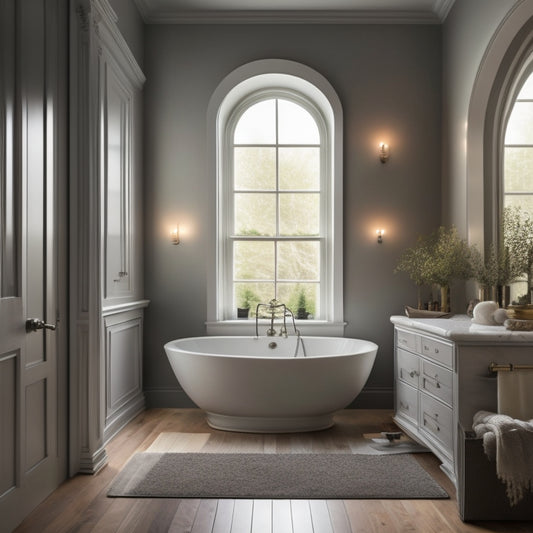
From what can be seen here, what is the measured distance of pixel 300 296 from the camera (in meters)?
5.25

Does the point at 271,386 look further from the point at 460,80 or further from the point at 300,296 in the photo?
the point at 460,80

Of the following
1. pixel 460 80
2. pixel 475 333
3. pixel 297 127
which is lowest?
pixel 475 333

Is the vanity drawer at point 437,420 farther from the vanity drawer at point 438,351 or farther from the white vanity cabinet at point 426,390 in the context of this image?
the vanity drawer at point 438,351

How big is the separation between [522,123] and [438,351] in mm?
2045

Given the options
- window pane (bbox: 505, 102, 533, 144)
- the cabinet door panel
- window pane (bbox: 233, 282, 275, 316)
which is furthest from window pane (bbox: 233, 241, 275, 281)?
window pane (bbox: 505, 102, 533, 144)

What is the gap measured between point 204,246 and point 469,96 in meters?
2.34

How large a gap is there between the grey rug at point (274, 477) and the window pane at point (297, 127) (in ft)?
9.12

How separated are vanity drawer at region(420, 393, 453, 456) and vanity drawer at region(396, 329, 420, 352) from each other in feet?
1.08

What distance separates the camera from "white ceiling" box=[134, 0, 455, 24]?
15.9ft

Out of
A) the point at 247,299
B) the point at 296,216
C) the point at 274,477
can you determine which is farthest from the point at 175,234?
the point at 274,477

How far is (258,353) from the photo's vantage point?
4.87m

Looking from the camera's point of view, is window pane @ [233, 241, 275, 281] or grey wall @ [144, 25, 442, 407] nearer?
grey wall @ [144, 25, 442, 407]

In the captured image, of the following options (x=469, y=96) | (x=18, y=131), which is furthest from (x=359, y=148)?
(x=18, y=131)

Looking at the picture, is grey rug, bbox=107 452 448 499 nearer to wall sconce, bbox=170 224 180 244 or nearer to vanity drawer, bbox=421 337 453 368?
vanity drawer, bbox=421 337 453 368
